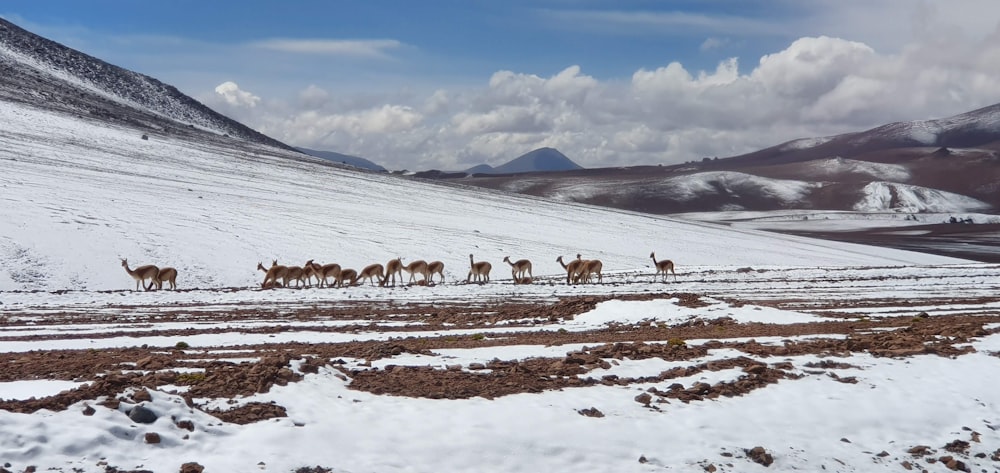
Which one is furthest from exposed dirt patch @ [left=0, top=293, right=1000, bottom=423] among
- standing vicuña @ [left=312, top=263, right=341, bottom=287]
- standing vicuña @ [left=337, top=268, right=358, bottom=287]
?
standing vicuña @ [left=337, top=268, right=358, bottom=287]

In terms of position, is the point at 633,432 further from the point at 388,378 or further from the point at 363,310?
the point at 363,310

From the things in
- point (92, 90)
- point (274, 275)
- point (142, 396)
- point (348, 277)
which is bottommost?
point (348, 277)

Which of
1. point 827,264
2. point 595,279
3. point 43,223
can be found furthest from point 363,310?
point 827,264

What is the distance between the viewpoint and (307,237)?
1992 inches

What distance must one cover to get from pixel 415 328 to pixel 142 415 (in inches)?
474

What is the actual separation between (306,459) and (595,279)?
35625mm

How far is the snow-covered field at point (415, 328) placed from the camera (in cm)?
1012

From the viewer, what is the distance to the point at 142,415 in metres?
9.70

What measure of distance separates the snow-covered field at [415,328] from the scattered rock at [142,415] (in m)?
0.10

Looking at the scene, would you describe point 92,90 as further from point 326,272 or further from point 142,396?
point 142,396

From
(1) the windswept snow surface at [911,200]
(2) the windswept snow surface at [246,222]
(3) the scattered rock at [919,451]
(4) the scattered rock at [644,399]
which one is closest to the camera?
(3) the scattered rock at [919,451]

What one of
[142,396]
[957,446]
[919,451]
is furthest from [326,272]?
[957,446]

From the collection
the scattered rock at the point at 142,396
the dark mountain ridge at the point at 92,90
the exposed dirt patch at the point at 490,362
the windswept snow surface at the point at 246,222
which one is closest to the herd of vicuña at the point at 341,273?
the windswept snow surface at the point at 246,222

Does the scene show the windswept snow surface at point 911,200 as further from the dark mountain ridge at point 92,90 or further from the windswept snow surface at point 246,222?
the dark mountain ridge at point 92,90
